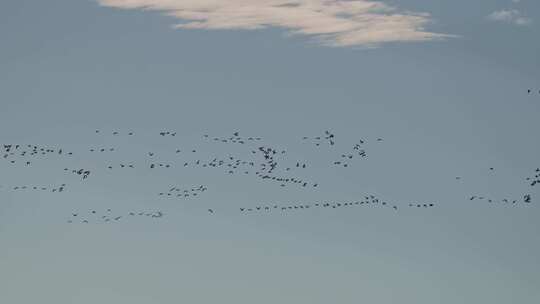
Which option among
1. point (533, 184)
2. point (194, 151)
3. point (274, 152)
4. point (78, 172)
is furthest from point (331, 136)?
point (78, 172)

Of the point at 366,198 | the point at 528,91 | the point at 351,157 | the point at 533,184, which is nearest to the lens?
the point at 528,91

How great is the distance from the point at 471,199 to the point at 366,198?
2528cm

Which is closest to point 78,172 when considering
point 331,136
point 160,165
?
point 160,165

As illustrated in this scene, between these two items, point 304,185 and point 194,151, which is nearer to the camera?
point 194,151

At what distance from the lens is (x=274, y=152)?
100188 millimetres

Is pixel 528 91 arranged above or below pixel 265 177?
above

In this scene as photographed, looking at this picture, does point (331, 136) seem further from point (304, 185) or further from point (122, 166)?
point (122, 166)

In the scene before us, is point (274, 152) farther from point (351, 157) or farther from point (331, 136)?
point (351, 157)

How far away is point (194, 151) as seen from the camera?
9881cm

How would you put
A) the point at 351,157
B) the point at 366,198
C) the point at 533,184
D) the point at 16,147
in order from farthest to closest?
the point at 366,198 < the point at 16,147 < the point at 533,184 < the point at 351,157

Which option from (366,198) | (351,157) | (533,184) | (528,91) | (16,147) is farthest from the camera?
(366,198)

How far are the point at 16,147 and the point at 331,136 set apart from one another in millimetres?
47334

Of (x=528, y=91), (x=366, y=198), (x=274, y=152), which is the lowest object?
(x=366, y=198)

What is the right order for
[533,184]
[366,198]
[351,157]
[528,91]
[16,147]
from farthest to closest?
[366,198] < [16,147] < [533,184] < [351,157] < [528,91]
